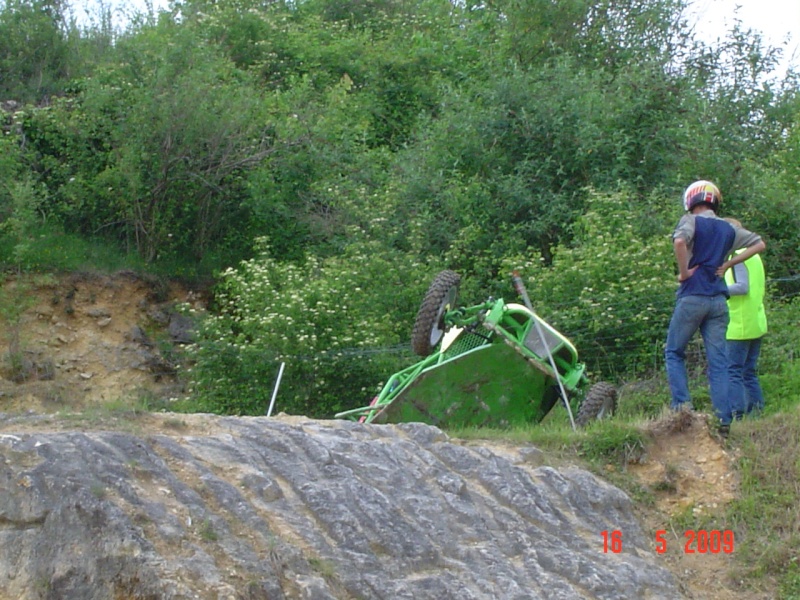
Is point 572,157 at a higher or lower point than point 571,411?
higher

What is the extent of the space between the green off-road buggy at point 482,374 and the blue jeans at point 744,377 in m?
1.01

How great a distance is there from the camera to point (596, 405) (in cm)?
915

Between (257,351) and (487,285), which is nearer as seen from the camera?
(257,351)

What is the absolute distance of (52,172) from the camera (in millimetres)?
19188

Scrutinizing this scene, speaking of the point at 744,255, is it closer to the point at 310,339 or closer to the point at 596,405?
the point at 596,405

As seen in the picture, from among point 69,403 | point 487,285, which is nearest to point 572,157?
point 487,285

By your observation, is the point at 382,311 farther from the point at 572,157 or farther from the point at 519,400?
the point at 519,400

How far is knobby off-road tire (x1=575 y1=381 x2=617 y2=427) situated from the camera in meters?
9.04

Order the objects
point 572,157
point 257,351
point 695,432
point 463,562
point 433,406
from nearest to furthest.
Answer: point 463,562 < point 695,432 < point 433,406 < point 257,351 < point 572,157

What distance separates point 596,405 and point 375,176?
10.0m

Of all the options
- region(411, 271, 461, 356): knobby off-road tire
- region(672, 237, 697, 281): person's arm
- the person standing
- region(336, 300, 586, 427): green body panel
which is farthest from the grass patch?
region(411, 271, 461, 356): knobby off-road tire

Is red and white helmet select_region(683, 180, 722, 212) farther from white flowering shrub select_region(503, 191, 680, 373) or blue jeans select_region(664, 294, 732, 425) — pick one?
white flowering shrub select_region(503, 191, 680, 373)

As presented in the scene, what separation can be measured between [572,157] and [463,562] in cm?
1163
